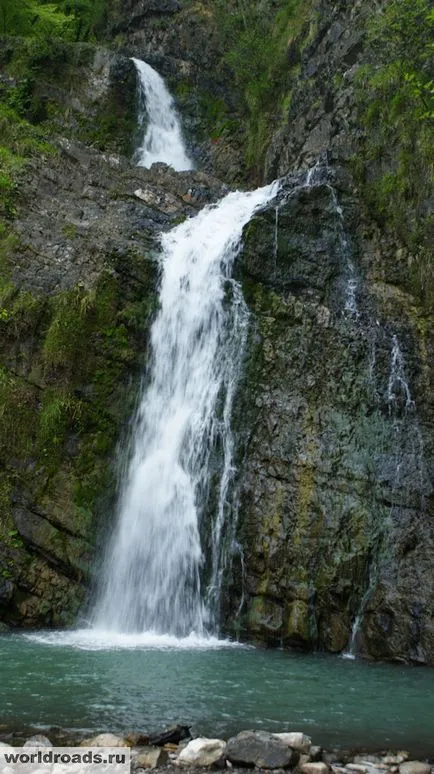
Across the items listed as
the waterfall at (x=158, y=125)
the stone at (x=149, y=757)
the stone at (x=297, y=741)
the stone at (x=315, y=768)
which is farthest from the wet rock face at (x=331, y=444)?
the waterfall at (x=158, y=125)

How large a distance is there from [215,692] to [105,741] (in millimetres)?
2338

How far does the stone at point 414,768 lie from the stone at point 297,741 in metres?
0.69

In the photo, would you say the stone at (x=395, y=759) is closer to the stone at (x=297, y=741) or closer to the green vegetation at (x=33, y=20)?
the stone at (x=297, y=741)

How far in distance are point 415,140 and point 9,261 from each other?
352 inches

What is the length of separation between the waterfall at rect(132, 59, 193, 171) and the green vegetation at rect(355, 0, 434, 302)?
8.22 m

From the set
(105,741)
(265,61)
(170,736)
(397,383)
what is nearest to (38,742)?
(105,741)

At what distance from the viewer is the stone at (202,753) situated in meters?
4.86

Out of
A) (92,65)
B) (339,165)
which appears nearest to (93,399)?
(339,165)

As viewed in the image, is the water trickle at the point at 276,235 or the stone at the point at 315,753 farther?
the water trickle at the point at 276,235

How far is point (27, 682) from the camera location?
721cm

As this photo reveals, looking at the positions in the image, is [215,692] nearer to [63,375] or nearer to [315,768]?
[315,768]

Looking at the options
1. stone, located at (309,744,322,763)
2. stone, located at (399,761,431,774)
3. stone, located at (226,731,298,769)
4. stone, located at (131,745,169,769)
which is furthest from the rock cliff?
stone, located at (131,745,169,769)

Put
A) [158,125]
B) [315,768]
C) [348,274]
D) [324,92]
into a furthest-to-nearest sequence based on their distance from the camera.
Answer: [158,125], [324,92], [348,274], [315,768]

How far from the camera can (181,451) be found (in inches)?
488
